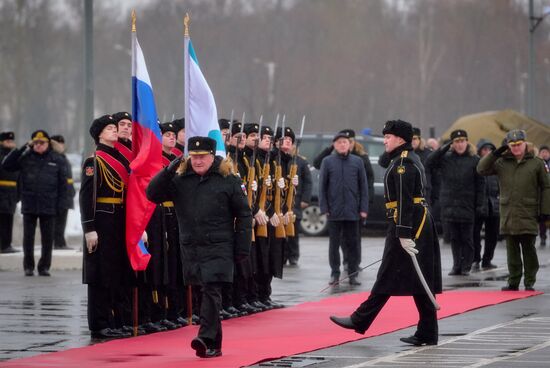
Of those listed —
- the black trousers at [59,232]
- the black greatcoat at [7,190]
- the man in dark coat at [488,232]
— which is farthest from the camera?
the black trousers at [59,232]

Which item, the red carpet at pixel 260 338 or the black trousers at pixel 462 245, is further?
the black trousers at pixel 462 245

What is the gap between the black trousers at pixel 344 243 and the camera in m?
20.1

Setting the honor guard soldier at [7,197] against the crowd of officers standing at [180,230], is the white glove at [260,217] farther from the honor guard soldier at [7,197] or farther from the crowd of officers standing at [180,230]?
the honor guard soldier at [7,197]

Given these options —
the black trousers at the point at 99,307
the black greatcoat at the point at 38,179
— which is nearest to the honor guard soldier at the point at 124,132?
the black trousers at the point at 99,307

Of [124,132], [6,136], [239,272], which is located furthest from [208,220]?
[6,136]

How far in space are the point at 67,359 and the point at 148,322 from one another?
2.17 metres

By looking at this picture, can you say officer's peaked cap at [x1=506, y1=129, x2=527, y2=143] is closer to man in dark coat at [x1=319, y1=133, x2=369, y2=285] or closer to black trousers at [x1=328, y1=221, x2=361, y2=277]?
man in dark coat at [x1=319, y1=133, x2=369, y2=285]

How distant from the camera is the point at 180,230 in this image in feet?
41.9

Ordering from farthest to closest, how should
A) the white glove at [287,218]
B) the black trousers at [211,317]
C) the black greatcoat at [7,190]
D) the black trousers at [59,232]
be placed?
the black trousers at [59,232]
the black greatcoat at [7,190]
the white glove at [287,218]
the black trousers at [211,317]

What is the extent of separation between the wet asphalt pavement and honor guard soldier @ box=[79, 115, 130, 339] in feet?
0.94

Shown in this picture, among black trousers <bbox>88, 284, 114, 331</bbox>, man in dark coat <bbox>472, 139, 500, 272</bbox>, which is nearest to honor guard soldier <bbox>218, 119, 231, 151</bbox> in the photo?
black trousers <bbox>88, 284, 114, 331</bbox>

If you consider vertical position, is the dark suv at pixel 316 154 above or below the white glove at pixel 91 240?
above

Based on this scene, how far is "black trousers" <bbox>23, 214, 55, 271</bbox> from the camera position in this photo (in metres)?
20.9

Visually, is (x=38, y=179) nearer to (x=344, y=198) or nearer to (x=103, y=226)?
(x=344, y=198)
